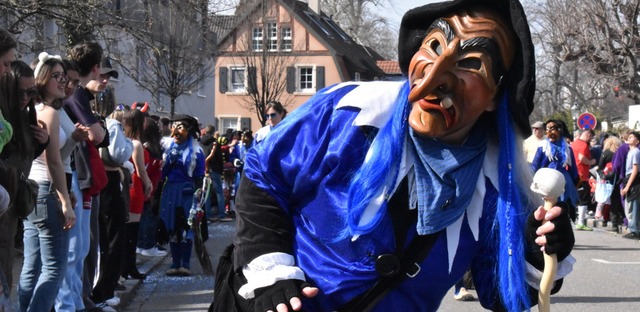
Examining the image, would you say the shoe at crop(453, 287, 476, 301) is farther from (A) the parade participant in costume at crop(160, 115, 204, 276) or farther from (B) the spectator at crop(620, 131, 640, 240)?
(B) the spectator at crop(620, 131, 640, 240)

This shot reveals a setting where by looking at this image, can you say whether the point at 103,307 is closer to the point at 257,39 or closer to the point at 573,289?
the point at 573,289

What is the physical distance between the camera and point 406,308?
2.72 m

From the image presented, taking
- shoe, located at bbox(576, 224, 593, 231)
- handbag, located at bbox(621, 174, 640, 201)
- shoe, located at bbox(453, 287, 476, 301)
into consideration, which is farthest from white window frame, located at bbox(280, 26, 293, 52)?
shoe, located at bbox(453, 287, 476, 301)

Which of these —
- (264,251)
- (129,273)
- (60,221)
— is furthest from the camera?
(129,273)

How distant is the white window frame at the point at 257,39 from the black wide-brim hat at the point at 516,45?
31.1m

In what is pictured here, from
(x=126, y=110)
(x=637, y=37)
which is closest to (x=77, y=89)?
(x=126, y=110)

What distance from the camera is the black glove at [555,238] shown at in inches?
108

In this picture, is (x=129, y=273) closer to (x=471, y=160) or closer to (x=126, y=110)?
(x=126, y=110)

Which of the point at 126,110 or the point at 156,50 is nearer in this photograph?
the point at 126,110

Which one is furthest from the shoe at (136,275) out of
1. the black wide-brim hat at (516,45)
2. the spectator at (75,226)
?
the black wide-brim hat at (516,45)

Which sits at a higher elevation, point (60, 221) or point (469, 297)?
point (60, 221)

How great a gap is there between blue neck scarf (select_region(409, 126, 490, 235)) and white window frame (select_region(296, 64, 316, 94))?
4658 centimetres

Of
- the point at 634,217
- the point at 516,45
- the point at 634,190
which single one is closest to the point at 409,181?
the point at 516,45

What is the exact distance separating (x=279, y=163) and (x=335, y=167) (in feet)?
0.54
